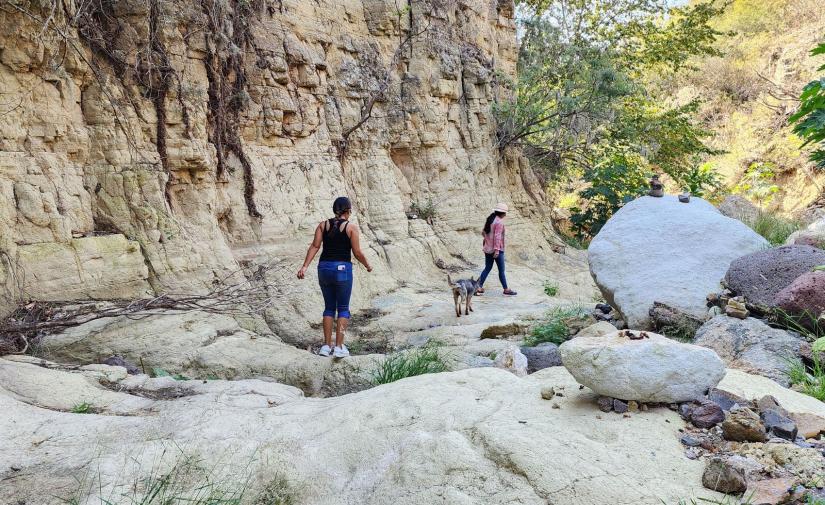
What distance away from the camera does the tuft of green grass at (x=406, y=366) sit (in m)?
5.21

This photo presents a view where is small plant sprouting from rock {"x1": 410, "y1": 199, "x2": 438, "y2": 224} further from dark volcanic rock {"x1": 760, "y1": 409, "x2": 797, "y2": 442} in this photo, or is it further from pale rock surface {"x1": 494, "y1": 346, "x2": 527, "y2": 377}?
dark volcanic rock {"x1": 760, "y1": 409, "x2": 797, "y2": 442}

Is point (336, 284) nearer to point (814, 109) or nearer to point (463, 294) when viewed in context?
point (463, 294)

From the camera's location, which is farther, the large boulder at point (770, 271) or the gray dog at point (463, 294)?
the gray dog at point (463, 294)

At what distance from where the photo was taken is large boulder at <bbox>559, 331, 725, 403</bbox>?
11.0 feet

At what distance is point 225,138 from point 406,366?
5.24m

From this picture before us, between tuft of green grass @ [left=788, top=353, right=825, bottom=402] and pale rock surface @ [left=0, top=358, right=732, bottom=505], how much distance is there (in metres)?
1.67

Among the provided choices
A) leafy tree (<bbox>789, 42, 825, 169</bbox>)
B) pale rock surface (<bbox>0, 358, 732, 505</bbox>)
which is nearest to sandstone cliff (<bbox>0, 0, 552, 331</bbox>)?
pale rock surface (<bbox>0, 358, 732, 505</bbox>)

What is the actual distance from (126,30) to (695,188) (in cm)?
1408

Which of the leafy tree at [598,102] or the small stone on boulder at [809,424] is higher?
the leafy tree at [598,102]

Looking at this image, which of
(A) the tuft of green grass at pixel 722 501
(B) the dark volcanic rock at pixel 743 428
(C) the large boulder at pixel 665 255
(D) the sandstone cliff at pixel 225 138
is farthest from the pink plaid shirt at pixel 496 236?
(A) the tuft of green grass at pixel 722 501

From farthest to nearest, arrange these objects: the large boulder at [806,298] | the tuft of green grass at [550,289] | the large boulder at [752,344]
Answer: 1. the tuft of green grass at [550,289]
2. the large boulder at [806,298]
3. the large boulder at [752,344]

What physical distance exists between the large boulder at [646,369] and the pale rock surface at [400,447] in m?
0.15

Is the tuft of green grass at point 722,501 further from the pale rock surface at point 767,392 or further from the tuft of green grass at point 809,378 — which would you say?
the tuft of green grass at point 809,378

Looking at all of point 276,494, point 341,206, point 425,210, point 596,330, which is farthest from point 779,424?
point 425,210
